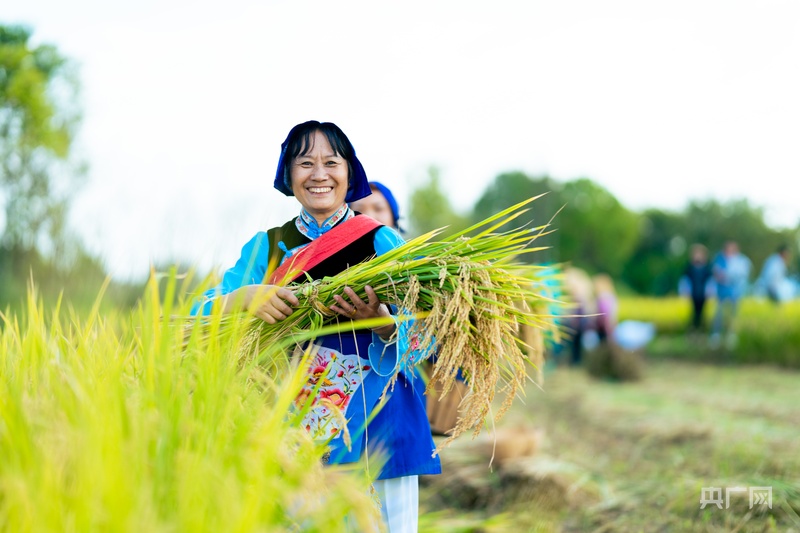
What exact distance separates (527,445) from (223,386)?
3.35 m

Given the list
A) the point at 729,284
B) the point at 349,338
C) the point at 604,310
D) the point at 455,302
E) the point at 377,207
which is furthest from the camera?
the point at 729,284

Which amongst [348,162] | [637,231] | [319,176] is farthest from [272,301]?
[637,231]

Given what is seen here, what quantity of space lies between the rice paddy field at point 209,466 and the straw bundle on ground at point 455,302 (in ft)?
0.55

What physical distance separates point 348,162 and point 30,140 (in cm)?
1035

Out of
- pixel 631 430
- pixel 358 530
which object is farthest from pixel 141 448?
pixel 631 430

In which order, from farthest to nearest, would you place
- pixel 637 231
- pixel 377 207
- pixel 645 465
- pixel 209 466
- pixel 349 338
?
pixel 637 231 < pixel 645 465 < pixel 377 207 < pixel 349 338 < pixel 209 466

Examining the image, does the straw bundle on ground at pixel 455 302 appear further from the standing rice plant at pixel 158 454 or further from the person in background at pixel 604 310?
the person in background at pixel 604 310

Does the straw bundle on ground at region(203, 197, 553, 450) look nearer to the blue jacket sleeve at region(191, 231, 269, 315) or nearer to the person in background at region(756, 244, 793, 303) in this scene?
the blue jacket sleeve at region(191, 231, 269, 315)

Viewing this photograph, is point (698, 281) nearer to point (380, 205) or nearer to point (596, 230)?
point (380, 205)

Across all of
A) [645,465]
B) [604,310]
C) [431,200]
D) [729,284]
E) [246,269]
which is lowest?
[645,465]

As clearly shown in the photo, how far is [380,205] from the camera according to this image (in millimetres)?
3234

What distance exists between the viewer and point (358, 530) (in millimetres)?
1592

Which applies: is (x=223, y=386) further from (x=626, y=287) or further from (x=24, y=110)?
(x=626, y=287)

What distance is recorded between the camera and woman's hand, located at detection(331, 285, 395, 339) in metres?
1.98
